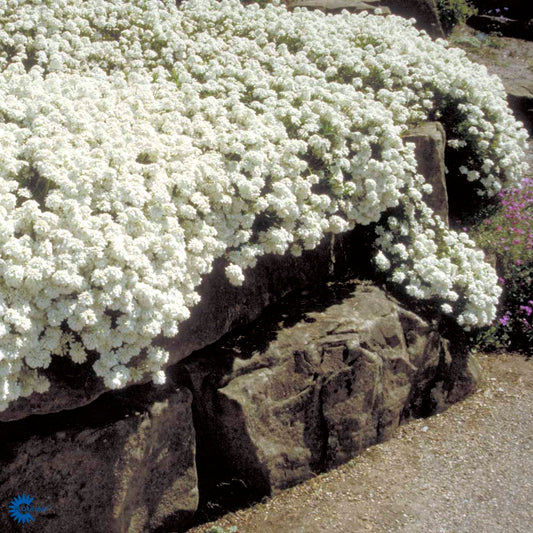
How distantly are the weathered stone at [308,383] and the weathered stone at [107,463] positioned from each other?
0.38m

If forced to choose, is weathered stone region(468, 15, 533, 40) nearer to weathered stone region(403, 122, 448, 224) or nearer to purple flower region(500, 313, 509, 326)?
weathered stone region(403, 122, 448, 224)

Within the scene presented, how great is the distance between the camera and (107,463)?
4.62 m

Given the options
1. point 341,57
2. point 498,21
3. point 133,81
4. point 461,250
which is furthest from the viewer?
point 498,21

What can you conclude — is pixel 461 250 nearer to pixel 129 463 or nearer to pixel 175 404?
pixel 175 404

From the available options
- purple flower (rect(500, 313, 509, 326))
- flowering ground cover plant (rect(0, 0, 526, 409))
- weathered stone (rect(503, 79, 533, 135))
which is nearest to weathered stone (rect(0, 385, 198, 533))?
flowering ground cover plant (rect(0, 0, 526, 409))

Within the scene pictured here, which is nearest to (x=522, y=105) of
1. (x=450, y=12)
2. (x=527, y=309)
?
(x=450, y=12)

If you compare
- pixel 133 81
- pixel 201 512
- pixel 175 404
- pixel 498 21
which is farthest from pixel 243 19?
pixel 498 21

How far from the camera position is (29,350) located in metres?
3.97

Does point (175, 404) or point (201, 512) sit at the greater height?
point (175, 404)

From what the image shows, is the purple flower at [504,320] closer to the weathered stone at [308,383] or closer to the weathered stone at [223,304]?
the weathered stone at [308,383]

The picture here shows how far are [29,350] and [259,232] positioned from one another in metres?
2.19

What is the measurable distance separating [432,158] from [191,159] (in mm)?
3455

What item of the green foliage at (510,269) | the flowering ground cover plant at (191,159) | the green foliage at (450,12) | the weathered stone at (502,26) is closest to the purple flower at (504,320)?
the green foliage at (510,269)

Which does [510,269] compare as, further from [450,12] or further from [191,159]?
[450,12]
